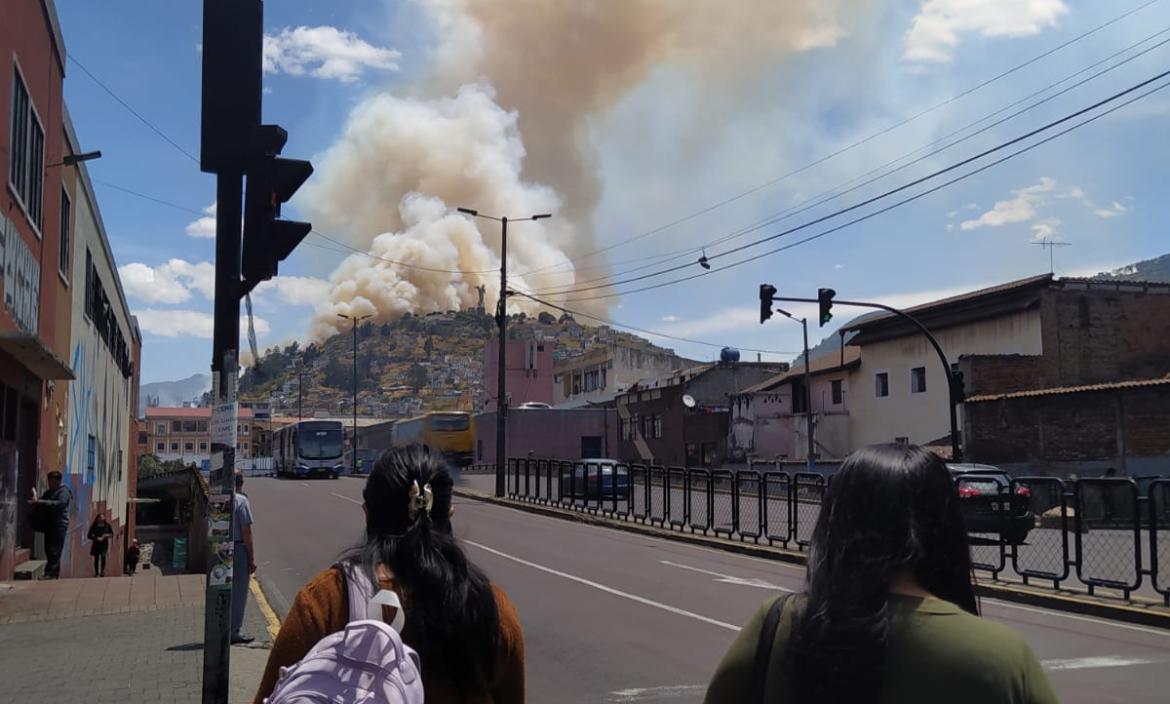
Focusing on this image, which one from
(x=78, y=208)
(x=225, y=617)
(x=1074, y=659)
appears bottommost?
(x=1074, y=659)

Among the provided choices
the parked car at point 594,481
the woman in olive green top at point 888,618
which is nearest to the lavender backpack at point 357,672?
the woman in olive green top at point 888,618

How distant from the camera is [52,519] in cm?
1608

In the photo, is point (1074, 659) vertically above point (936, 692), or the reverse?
point (936, 692)

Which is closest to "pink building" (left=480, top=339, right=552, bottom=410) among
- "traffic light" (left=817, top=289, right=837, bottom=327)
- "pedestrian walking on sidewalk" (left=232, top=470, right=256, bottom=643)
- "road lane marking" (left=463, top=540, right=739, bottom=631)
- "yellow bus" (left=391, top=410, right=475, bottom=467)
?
"yellow bus" (left=391, top=410, right=475, bottom=467)

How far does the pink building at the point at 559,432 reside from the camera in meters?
71.2

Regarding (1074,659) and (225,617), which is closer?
(225,617)

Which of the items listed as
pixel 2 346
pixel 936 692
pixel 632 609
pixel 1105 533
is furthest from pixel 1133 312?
pixel 936 692

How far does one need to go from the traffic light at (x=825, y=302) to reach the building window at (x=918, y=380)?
1863 cm

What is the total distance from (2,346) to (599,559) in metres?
9.54

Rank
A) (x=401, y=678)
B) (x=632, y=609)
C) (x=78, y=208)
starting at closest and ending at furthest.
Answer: (x=401, y=678), (x=632, y=609), (x=78, y=208)

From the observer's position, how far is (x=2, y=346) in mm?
13484

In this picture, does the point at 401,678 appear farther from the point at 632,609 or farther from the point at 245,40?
the point at 632,609

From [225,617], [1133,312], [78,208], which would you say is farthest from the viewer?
[1133,312]

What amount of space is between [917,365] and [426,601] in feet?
146
